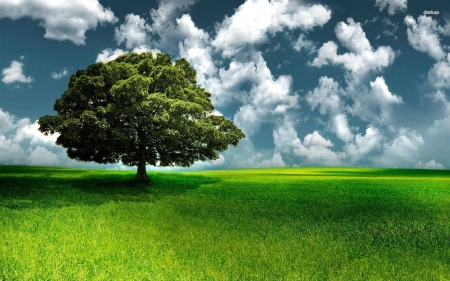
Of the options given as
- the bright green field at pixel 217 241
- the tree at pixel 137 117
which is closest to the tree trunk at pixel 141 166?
the tree at pixel 137 117

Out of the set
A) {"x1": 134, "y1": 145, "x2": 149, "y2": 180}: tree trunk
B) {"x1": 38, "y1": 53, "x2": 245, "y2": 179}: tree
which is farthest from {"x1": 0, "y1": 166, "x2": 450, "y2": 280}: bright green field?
{"x1": 134, "y1": 145, "x2": 149, "y2": 180}: tree trunk

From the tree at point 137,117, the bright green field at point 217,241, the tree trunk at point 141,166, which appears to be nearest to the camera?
the bright green field at point 217,241

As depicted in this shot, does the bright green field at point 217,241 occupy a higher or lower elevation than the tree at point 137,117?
lower

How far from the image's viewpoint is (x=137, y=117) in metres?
31.3

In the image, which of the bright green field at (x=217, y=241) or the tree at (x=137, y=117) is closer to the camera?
the bright green field at (x=217, y=241)

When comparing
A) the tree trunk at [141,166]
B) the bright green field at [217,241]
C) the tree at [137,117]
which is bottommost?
the bright green field at [217,241]

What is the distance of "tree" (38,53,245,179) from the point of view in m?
Result: 30.2

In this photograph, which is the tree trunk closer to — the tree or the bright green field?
the tree

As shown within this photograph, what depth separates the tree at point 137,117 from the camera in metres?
30.2

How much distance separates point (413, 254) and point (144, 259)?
951cm

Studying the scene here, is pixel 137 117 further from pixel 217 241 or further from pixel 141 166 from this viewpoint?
pixel 217 241

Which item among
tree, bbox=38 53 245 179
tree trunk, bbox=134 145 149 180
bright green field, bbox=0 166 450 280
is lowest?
bright green field, bbox=0 166 450 280

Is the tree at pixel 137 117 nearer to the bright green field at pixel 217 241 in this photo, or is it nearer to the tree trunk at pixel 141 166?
the tree trunk at pixel 141 166

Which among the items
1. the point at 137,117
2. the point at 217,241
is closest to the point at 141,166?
the point at 137,117
